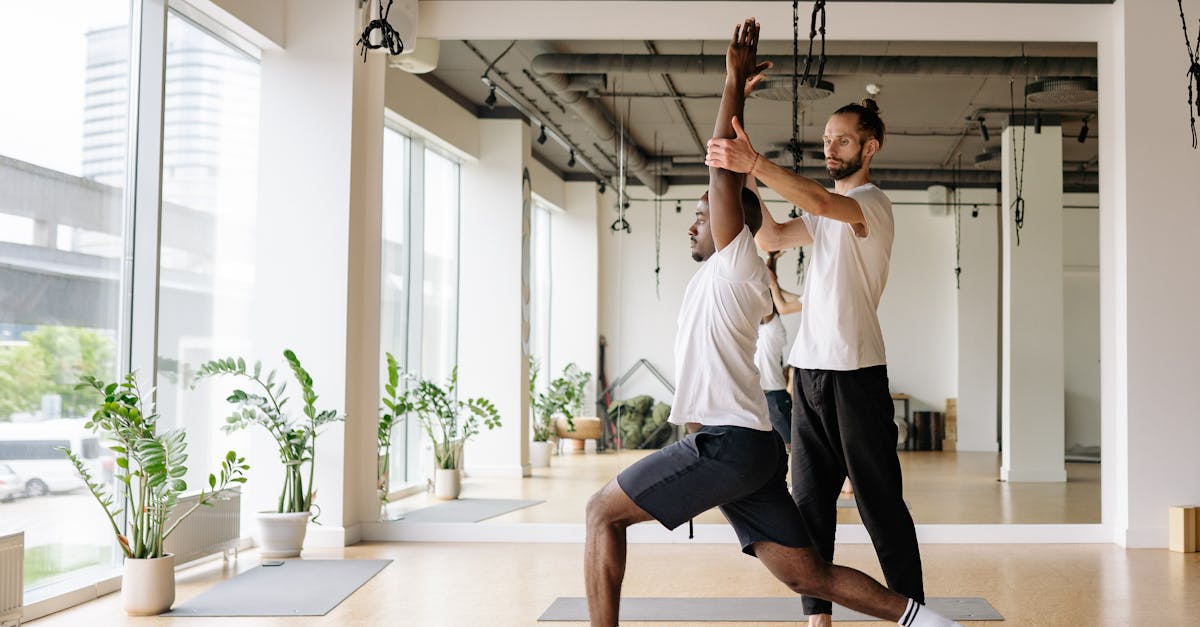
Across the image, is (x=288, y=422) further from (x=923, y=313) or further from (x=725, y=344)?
(x=923, y=313)

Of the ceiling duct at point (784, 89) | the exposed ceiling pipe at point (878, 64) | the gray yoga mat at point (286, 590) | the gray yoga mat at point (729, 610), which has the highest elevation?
the exposed ceiling pipe at point (878, 64)

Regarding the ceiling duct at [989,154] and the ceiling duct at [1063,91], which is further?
the ceiling duct at [989,154]

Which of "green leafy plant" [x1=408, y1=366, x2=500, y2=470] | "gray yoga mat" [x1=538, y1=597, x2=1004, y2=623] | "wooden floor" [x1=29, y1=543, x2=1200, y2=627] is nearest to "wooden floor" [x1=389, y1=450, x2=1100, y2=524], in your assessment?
"green leafy plant" [x1=408, y1=366, x2=500, y2=470]

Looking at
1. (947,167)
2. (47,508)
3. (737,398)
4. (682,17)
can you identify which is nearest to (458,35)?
(682,17)

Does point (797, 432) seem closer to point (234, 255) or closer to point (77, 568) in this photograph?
point (77, 568)

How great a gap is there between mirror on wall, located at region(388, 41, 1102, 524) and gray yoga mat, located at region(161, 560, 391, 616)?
1677 millimetres

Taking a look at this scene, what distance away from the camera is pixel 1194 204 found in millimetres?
6172

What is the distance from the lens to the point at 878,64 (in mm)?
8062

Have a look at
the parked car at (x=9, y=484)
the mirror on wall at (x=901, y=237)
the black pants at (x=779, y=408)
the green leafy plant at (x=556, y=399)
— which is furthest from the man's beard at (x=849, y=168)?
the green leafy plant at (x=556, y=399)

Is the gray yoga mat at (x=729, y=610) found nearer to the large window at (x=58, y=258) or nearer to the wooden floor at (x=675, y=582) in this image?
the wooden floor at (x=675, y=582)

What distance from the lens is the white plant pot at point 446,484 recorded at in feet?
26.7

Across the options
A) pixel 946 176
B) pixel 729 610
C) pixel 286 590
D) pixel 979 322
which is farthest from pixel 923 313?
pixel 286 590

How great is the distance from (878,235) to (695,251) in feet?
1.98

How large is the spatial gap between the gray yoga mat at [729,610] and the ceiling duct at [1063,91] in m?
4.94
